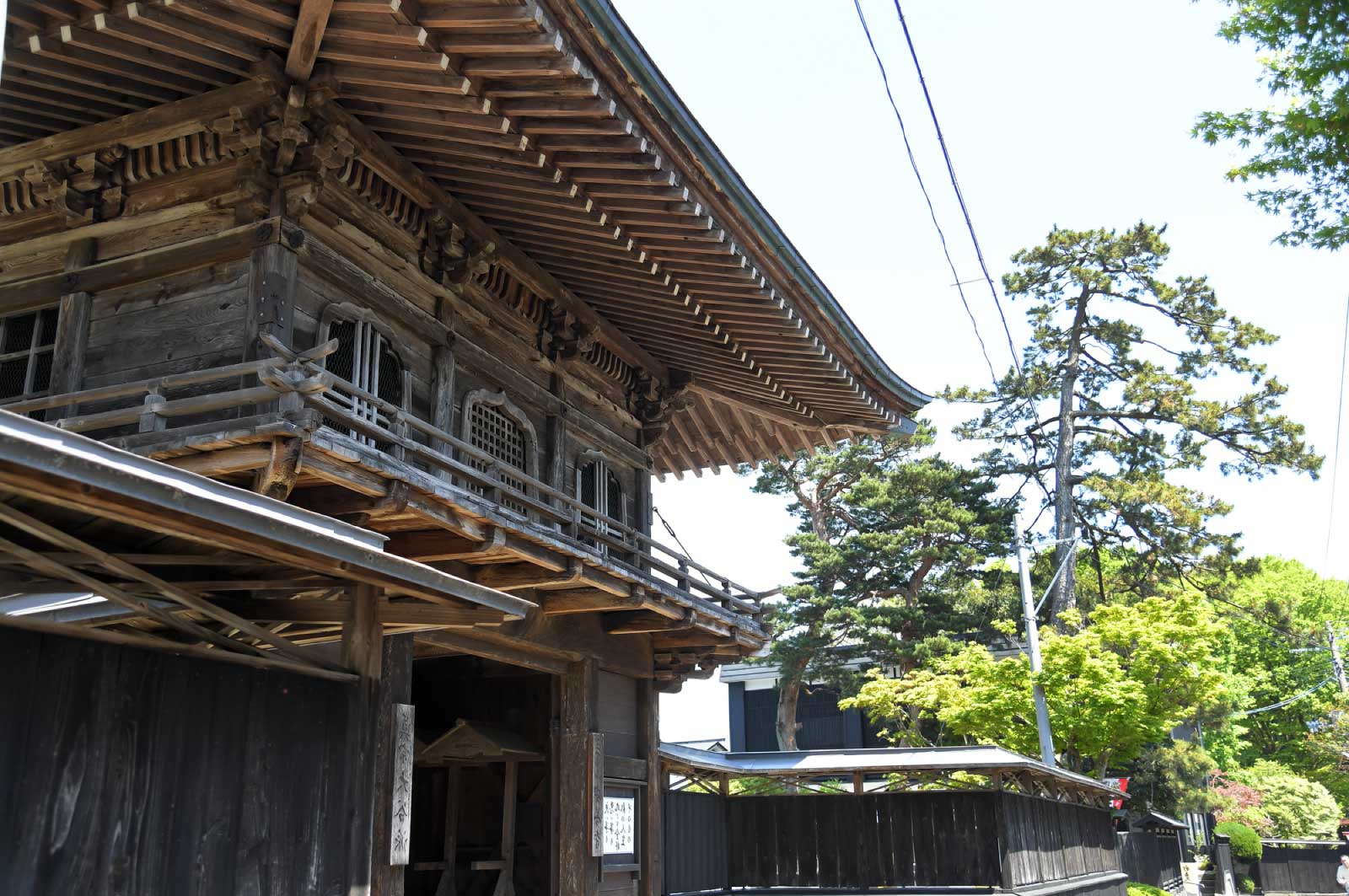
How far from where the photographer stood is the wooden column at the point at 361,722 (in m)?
5.70

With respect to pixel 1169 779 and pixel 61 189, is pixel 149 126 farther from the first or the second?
pixel 1169 779

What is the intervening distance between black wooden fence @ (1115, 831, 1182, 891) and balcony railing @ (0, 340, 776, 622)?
2078cm

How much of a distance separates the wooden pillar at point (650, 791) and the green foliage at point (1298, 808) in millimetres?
35123

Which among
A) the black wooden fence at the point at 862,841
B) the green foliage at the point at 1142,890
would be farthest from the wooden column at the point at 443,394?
the green foliage at the point at 1142,890

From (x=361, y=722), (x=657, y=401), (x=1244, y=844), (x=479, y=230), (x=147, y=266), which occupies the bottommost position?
(x=1244, y=844)

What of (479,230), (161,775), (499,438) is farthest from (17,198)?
(161,775)

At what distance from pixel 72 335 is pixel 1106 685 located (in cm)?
2057

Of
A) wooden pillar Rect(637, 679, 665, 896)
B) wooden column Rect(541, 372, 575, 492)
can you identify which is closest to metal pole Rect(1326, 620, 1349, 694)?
wooden pillar Rect(637, 679, 665, 896)

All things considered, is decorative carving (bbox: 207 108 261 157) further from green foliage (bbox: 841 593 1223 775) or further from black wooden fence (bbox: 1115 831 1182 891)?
black wooden fence (bbox: 1115 831 1182 891)

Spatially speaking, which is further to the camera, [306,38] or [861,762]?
[861,762]

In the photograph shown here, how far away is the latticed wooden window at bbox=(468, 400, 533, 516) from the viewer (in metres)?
11.0

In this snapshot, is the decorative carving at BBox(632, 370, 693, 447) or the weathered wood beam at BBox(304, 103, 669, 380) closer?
the weathered wood beam at BBox(304, 103, 669, 380)

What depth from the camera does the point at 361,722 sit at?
5.89 m

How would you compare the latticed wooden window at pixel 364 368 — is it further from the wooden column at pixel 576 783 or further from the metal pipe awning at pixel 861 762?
the metal pipe awning at pixel 861 762
